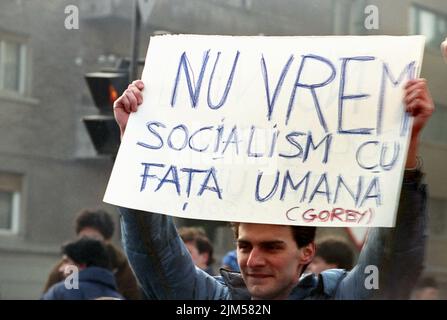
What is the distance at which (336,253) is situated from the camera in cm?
361

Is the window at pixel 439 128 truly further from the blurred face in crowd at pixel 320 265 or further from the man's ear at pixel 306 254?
the man's ear at pixel 306 254

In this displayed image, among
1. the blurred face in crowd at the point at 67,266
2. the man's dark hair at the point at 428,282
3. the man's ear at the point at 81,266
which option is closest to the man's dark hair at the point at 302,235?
the blurred face in crowd at the point at 67,266

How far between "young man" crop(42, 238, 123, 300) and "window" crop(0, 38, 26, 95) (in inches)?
187

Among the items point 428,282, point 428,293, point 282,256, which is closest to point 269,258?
point 282,256

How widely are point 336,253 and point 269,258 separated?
5.58ft

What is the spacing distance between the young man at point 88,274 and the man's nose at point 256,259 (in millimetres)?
716

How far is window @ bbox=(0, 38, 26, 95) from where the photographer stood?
8.10m

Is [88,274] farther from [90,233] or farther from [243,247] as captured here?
[243,247]

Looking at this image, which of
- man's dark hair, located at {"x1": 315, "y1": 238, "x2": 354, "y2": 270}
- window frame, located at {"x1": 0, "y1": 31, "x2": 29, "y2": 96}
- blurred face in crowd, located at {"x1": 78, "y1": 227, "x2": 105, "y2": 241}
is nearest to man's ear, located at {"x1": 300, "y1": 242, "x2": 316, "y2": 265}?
man's dark hair, located at {"x1": 315, "y1": 238, "x2": 354, "y2": 270}

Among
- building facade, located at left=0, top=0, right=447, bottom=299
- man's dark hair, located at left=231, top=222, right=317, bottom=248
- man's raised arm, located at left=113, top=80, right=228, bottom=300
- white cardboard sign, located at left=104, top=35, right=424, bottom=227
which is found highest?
white cardboard sign, located at left=104, top=35, right=424, bottom=227

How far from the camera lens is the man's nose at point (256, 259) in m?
1.92

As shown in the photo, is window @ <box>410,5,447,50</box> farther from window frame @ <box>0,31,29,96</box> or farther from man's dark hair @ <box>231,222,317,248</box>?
window frame @ <box>0,31,29,96</box>

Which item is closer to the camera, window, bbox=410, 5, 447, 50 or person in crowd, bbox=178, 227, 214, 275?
window, bbox=410, 5, 447, 50

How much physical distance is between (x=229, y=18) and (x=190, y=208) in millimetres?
4415
